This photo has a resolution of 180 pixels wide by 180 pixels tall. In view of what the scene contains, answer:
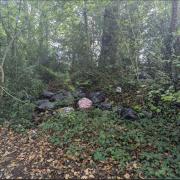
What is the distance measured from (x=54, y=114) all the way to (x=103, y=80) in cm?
219

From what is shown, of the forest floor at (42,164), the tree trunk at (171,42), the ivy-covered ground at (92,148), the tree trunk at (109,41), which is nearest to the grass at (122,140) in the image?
the ivy-covered ground at (92,148)

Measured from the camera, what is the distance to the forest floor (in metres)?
4.71

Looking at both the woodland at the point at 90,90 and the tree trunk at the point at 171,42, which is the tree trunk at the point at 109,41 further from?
the tree trunk at the point at 171,42

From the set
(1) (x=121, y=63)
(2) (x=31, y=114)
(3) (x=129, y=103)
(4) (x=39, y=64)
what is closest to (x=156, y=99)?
(3) (x=129, y=103)

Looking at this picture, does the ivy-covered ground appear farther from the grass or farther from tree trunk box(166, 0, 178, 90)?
tree trunk box(166, 0, 178, 90)

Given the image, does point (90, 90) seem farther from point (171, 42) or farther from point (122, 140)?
point (122, 140)

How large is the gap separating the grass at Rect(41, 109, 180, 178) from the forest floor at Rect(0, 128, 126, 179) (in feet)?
0.55

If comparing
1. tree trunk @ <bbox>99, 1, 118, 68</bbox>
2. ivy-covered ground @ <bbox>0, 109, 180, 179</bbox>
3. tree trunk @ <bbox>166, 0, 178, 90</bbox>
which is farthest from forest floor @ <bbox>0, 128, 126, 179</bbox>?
tree trunk @ <bbox>99, 1, 118, 68</bbox>

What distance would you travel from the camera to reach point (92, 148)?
17.5 ft

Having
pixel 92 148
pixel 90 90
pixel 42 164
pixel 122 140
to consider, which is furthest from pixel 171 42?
pixel 42 164

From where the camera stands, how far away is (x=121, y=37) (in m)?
8.12

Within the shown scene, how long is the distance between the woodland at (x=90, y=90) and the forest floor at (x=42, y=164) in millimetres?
19

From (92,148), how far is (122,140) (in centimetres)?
66

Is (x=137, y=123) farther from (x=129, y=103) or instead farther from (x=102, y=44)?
(x=102, y=44)
